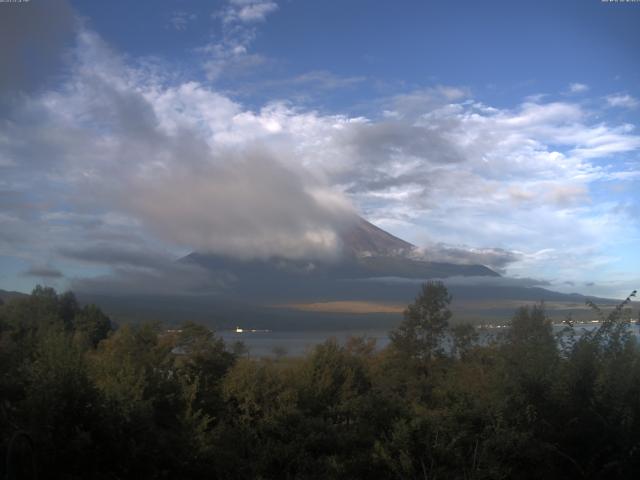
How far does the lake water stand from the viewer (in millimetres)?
32112

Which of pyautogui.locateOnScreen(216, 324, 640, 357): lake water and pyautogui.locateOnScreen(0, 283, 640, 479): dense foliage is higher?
pyautogui.locateOnScreen(0, 283, 640, 479): dense foliage

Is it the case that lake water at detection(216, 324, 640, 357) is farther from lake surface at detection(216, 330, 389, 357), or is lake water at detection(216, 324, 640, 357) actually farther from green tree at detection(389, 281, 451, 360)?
green tree at detection(389, 281, 451, 360)

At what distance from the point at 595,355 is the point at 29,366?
11.0 metres

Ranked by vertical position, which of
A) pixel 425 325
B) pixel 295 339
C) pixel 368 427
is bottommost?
pixel 295 339

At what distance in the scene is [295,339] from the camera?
70438 millimetres

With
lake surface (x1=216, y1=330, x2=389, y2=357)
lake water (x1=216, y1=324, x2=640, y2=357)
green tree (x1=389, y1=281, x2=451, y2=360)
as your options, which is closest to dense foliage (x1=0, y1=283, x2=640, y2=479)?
lake water (x1=216, y1=324, x2=640, y2=357)

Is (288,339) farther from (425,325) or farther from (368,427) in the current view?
(368,427)

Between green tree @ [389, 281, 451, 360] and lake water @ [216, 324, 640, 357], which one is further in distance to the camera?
green tree @ [389, 281, 451, 360]

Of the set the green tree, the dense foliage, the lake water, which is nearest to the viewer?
the dense foliage

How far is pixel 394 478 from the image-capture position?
10086 millimetres

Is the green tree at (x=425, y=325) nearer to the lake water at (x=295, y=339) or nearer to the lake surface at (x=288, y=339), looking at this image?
the lake water at (x=295, y=339)

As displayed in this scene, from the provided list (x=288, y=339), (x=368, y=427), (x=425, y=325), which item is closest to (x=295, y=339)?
(x=288, y=339)

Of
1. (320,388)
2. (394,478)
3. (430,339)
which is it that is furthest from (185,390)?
(430,339)

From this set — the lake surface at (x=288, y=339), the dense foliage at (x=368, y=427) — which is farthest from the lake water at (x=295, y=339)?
the dense foliage at (x=368, y=427)
